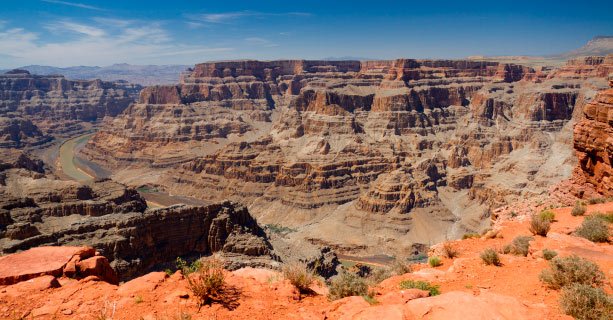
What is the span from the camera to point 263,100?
185375mm

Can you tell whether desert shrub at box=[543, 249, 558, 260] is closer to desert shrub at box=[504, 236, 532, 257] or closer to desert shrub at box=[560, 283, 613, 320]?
desert shrub at box=[504, 236, 532, 257]

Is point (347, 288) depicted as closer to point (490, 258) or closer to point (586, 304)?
point (586, 304)

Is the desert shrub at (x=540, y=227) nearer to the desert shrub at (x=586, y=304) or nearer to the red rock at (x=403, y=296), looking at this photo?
the desert shrub at (x=586, y=304)

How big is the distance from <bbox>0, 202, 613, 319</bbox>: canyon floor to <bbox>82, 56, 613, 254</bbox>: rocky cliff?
53221 mm

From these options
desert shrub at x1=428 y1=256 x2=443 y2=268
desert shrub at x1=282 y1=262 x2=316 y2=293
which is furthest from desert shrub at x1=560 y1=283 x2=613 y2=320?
desert shrub at x1=428 y1=256 x2=443 y2=268

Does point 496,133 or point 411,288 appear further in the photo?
point 496,133

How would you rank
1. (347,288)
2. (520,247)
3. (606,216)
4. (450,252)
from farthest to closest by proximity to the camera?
1. (606,216)
2. (450,252)
3. (520,247)
4. (347,288)

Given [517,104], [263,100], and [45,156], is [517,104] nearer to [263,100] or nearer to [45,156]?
[263,100]

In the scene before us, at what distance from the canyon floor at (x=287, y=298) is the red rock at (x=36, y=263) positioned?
115 mm

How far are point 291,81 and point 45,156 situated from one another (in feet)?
335

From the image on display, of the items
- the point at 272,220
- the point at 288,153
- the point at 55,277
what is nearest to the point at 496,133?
the point at 288,153

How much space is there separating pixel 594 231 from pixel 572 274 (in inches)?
265

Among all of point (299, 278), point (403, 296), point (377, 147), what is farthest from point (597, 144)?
point (377, 147)

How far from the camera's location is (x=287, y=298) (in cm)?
1296
